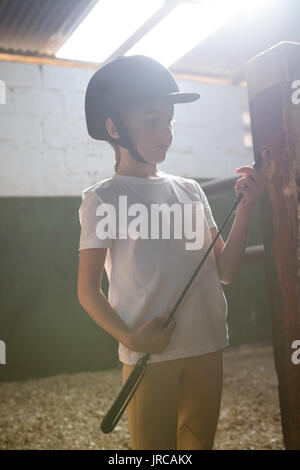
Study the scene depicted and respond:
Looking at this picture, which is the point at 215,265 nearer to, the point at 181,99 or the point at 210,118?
the point at 181,99

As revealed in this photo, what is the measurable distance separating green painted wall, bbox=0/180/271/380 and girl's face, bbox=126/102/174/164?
261 centimetres

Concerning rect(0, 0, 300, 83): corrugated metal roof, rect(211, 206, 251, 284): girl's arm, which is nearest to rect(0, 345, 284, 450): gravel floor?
rect(211, 206, 251, 284): girl's arm

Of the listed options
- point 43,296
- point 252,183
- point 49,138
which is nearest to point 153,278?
point 252,183

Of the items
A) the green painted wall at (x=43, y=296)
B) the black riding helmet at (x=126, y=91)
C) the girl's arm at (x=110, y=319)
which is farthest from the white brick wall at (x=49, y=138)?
the girl's arm at (x=110, y=319)

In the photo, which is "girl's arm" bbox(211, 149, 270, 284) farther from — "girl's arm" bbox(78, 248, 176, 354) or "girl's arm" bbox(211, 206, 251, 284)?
"girl's arm" bbox(78, 248, 176, 354)

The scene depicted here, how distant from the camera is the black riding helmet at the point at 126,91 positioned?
2.73 ft

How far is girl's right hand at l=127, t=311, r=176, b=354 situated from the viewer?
2.53 ft

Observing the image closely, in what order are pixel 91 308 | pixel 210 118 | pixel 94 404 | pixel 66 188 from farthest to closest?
pixel 210 118
pixel 66 188
pixel 94 404
pixel 91 308

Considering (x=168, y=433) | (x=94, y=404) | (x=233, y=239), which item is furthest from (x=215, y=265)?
(x=94, y=404)

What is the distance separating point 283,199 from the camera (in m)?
0.84

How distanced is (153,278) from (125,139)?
0.25m

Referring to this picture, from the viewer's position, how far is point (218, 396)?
0.83 m

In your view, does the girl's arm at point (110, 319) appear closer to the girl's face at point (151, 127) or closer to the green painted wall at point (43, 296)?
the girl's face at point (151, 127)

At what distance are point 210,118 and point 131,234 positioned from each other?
344cm
